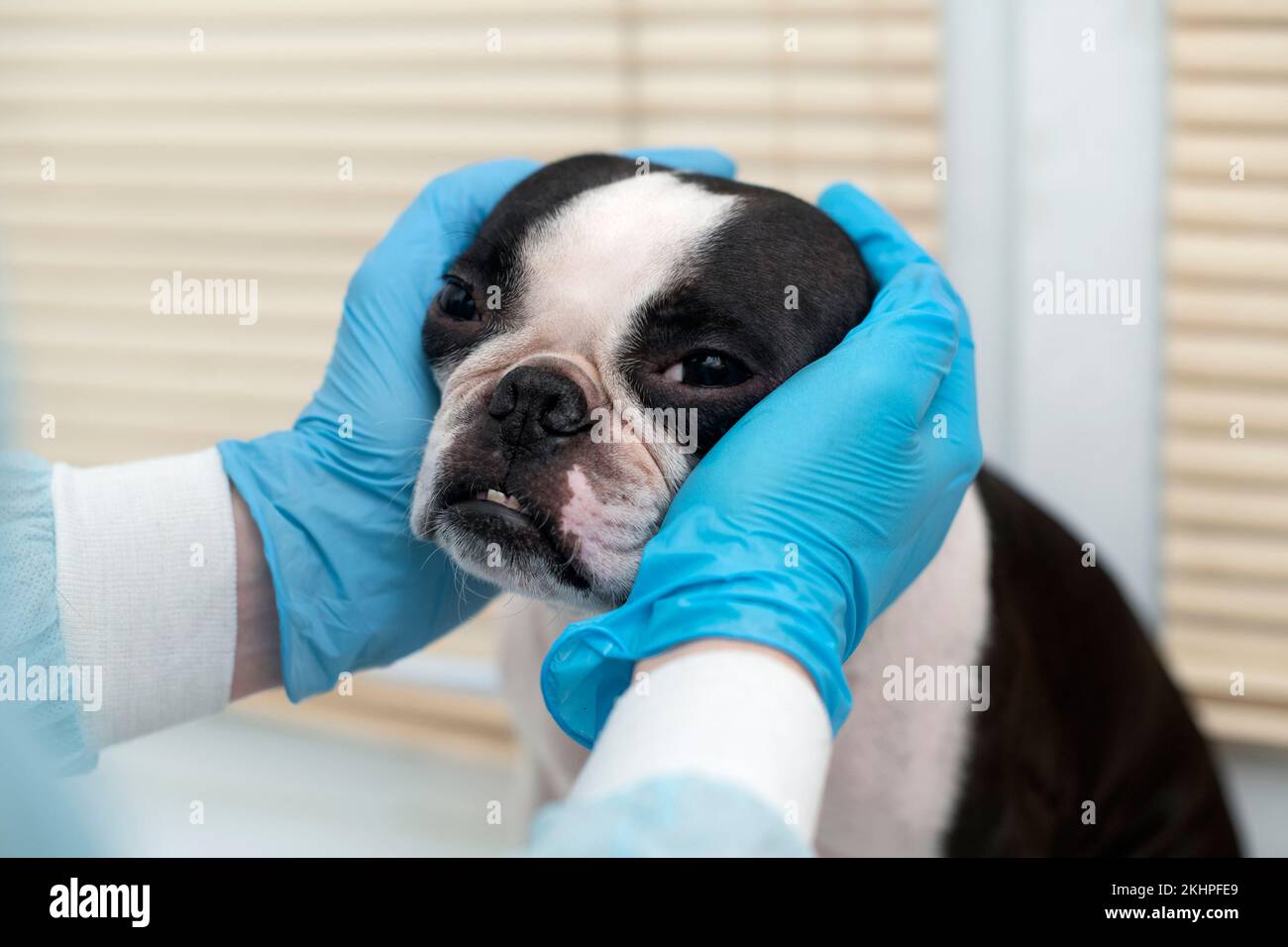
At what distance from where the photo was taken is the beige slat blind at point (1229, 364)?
→ 5.57 feet

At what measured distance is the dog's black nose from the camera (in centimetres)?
108

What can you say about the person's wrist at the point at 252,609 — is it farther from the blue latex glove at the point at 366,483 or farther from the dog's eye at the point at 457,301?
the dog's eye at the point at 457,301

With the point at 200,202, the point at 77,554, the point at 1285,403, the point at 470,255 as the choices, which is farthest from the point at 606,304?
the point at 200,202

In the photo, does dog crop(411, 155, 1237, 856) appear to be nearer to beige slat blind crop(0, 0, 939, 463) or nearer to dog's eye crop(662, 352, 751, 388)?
dog's eye crop(662, 352, 751, 388)

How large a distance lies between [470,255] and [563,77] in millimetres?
856

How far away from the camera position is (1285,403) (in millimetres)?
1785

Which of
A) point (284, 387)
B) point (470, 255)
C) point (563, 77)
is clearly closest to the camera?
point (470, 255)

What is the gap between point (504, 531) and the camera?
1.07m

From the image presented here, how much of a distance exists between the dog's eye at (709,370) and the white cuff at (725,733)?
1.15ft

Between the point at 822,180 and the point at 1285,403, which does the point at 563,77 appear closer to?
the point at 822,180

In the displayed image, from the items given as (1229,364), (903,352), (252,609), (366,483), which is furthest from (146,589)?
(1229,364)

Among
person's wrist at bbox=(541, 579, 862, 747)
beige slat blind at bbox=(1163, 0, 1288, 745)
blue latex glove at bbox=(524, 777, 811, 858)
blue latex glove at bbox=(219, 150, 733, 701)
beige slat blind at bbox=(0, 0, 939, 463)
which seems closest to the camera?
blue latex glove at bbox=(524, 777, 811, 858)

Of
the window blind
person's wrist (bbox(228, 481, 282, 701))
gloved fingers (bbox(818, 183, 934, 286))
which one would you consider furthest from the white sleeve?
the window blind
